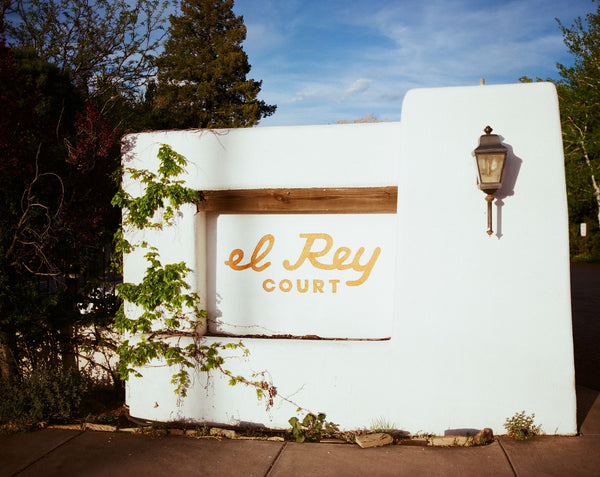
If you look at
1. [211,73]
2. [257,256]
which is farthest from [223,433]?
[211,73]

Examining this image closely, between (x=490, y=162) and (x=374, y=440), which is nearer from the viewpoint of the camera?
(x=490, y=162)

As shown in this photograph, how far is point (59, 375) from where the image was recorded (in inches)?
200

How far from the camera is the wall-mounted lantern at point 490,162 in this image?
391cm

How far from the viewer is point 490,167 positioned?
3932 mm

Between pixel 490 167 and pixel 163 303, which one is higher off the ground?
pixel 490 167

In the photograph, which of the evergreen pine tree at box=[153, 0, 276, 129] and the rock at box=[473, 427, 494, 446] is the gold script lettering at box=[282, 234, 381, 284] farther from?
the evergreen pine tree at box=[153, 0, 276, 129]

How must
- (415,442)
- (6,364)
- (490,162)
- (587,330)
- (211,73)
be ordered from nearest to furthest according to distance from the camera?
(490,162) → (415,442) → (6,364) → (587,330) → (211,73)

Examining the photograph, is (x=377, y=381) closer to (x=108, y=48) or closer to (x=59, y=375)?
(x=59, y=375)

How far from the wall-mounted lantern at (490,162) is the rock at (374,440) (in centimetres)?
224

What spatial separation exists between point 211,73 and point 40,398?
2517 centimetres

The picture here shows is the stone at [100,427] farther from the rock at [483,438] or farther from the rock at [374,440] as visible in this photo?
the rock at [483,438]

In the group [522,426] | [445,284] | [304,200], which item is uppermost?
[304,200]

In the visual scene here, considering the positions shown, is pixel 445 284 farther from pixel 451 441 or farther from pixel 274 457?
pixel 274 457

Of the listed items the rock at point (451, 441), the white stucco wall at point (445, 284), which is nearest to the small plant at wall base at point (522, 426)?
the white stucco wall at point (445, 284)
